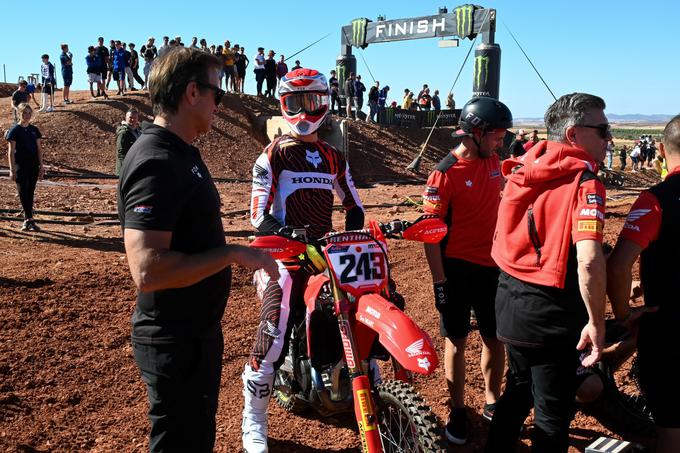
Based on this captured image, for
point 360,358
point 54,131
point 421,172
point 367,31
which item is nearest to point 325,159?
point 360,358

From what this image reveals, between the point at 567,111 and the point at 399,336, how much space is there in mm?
1384

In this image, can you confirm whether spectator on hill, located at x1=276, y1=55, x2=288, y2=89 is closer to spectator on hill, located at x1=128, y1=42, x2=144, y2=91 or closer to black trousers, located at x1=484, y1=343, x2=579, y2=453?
spectator on hill, located at x1=128, y1=42, x2=144, y2=91

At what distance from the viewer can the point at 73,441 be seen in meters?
4.02

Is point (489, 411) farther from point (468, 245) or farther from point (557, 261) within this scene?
point (557, 261)

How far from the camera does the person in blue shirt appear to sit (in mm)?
22328

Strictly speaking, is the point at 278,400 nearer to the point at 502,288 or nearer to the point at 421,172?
the point at 502,288

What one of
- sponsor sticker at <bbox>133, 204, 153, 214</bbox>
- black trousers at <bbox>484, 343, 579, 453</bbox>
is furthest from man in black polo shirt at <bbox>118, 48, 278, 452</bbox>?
black trousers at <bbox>484, 343, 579, 453</bbox>

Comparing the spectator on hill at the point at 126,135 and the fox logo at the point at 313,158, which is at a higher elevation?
the spectator on hill at the point at 126,135

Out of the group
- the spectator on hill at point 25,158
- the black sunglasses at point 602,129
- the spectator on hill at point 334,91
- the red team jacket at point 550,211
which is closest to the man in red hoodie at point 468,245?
the red team jacket at point 550,211

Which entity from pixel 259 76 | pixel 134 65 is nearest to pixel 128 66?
pixel 134 65

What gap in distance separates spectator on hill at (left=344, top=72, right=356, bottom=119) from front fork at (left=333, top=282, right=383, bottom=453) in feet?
84.7

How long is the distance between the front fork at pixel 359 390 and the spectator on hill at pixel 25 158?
8.41 meters

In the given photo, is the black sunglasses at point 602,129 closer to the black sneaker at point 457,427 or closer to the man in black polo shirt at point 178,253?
the man in black polo shirt at point 178,253

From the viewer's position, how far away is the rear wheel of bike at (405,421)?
3.15 meters
